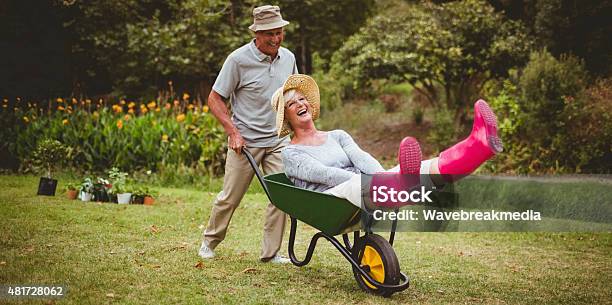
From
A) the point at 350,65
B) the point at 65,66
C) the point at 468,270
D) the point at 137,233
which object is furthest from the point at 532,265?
the point at 65,66

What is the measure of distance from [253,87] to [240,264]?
1117 millimetres

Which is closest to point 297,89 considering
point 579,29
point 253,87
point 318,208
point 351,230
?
point 253,87

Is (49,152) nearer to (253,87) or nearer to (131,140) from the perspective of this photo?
(131,140)

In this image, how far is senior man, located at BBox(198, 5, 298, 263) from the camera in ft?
14.4

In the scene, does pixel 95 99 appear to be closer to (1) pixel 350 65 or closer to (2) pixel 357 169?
(1) pixel 350 65

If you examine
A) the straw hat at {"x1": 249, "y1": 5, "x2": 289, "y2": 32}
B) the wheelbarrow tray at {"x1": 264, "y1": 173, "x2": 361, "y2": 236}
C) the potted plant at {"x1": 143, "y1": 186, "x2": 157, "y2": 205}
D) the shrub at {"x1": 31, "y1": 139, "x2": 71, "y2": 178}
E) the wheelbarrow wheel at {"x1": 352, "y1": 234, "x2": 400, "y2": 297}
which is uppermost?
the straw hat at {"x1": 249, "y1": 5, "x2": 289, "y2": 32}

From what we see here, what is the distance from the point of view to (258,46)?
4.46m

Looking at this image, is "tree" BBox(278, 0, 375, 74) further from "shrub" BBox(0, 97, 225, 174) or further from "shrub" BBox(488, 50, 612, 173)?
"shrub" BBox(488, 50, 612, 173)

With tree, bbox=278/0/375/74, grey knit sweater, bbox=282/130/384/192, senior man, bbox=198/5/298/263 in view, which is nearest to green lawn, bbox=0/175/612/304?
senior man, bbox=198/5/298/263

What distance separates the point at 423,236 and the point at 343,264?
146cm

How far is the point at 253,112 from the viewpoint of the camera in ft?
14.8

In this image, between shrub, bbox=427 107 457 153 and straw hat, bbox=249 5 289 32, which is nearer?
straw hat, bbox=249 5 289 32

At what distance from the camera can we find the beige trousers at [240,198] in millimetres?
4562

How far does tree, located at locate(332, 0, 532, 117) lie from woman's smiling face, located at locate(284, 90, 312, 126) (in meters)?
6.17
